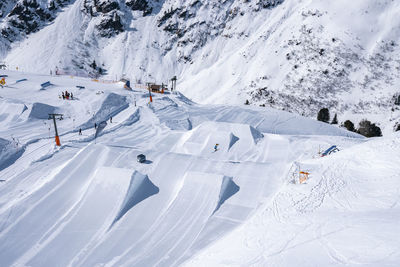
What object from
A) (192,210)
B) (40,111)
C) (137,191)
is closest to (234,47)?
(40,111)

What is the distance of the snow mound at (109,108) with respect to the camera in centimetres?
2557

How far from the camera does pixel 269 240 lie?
28.1 feet

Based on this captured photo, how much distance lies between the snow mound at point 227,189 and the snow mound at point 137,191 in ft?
10.5

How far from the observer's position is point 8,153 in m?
17.6

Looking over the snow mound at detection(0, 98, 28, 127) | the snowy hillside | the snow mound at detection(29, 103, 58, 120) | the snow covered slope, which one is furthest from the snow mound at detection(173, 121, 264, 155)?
the snowy hillside

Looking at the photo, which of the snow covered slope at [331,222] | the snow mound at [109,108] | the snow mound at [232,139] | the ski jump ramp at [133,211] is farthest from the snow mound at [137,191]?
the snow mound at [109,108]

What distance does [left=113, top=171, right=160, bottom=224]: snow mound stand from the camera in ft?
37.8

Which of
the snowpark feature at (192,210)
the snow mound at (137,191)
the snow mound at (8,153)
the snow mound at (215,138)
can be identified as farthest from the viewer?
the snow mound at (215,138)

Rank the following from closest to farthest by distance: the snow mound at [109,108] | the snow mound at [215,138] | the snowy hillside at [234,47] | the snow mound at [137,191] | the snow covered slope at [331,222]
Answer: the snow covered slope at [331,222], the snow mound at [137,191], the snow mound at [215,138], the snow mound at [109,108], the snowy hillside at [234,47]

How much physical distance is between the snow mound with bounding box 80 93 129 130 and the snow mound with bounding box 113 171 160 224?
46.9 feet

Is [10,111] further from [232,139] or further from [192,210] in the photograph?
[192,210]

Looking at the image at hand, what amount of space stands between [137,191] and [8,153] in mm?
11909

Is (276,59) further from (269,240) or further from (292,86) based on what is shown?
(269,240)

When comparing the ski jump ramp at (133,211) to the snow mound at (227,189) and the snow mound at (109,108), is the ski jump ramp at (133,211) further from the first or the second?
the snow mound at (109,108)
